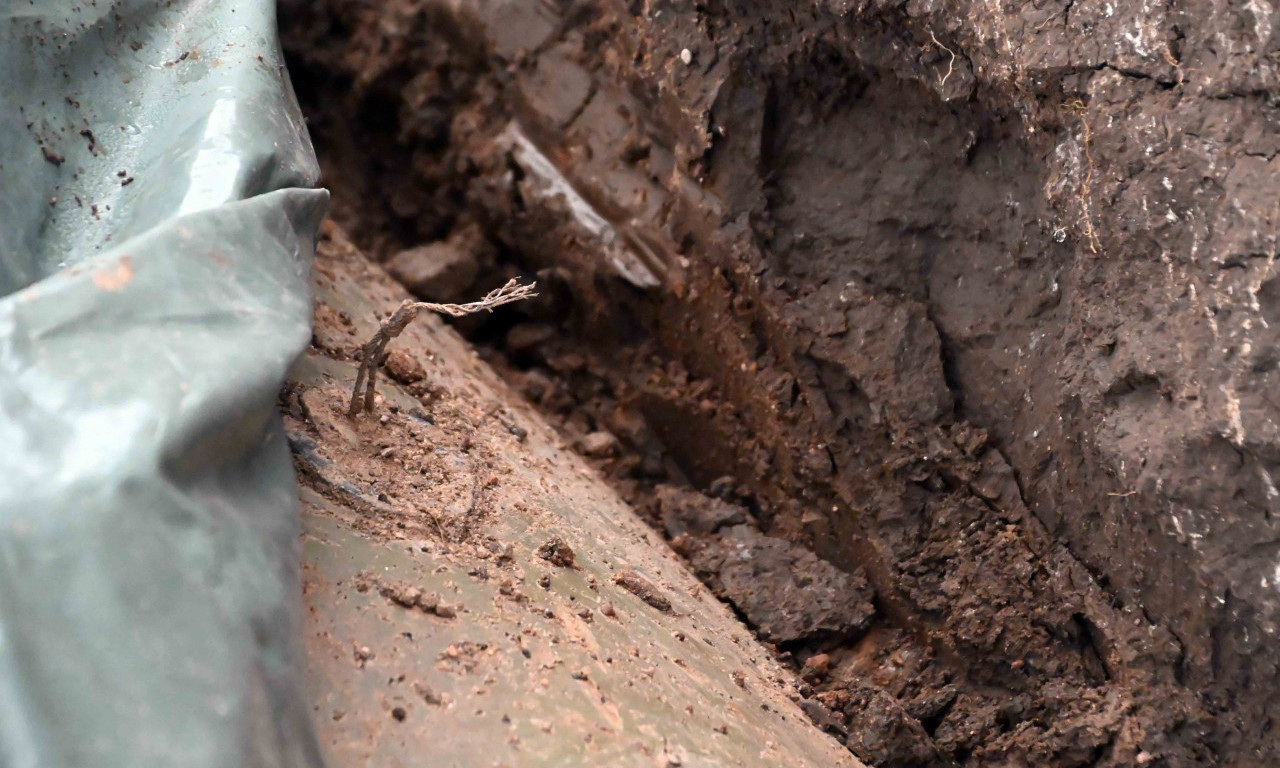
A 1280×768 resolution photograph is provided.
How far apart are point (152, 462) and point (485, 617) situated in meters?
0.51

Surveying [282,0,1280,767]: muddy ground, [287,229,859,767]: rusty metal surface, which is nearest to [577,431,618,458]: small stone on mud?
[282,0,1280,767]: muddy ground

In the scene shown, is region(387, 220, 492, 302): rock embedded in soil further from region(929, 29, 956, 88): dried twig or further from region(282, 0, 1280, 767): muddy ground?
region(929, 29, 956, 88): dried twig

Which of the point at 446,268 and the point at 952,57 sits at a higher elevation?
the point at 952,57

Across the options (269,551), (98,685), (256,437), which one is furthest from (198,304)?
(98,685)

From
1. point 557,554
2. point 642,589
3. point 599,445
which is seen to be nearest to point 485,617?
point 557,554

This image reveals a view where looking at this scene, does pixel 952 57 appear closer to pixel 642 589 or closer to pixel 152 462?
pixel 642 589

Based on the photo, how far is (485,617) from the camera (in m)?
1.36

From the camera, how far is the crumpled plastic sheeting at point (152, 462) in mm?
983

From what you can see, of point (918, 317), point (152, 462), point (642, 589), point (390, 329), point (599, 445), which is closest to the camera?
point (152, 462)

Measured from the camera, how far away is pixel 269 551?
3.83 ft

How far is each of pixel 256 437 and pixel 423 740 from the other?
17.0 inches

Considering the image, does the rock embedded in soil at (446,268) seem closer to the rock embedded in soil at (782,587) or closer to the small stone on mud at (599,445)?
the small stone on mud at (599,445)

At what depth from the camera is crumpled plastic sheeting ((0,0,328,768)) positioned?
983 millimetres

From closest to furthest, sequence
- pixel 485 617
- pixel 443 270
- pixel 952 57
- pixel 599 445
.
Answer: pixel 485 617, pixel 952 57, pixel 599 445, pixel 443 270
